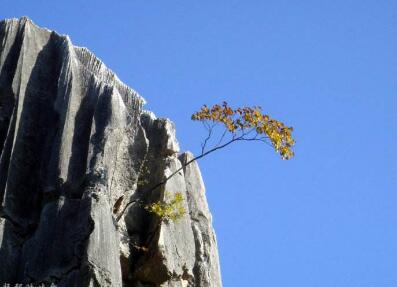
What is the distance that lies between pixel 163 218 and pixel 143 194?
3.00 ft

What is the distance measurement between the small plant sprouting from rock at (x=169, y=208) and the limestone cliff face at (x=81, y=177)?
0.19 m

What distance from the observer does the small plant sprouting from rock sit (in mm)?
22141

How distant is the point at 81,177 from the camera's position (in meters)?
21.3

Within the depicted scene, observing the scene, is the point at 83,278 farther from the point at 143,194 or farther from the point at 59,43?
the point at 59,43

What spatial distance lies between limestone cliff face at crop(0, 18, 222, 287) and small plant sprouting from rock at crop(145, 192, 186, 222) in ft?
0.63

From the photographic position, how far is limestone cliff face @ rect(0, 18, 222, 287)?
19.9 meters

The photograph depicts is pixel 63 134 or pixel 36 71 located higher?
pixel 36 71

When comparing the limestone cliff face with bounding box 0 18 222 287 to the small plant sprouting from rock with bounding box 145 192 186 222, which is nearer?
the limestone cliff face with bounding box 0 18 222 287

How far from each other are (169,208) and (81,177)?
242 centimetres

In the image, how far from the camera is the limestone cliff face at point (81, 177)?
19.9 m

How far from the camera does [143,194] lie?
22750 mm

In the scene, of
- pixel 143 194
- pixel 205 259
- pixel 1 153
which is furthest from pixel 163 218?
pixel 1 153

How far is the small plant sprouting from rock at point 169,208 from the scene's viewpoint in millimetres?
22141

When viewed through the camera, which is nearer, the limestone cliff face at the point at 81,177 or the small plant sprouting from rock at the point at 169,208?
the limestone cliff face at the point at 81,177
